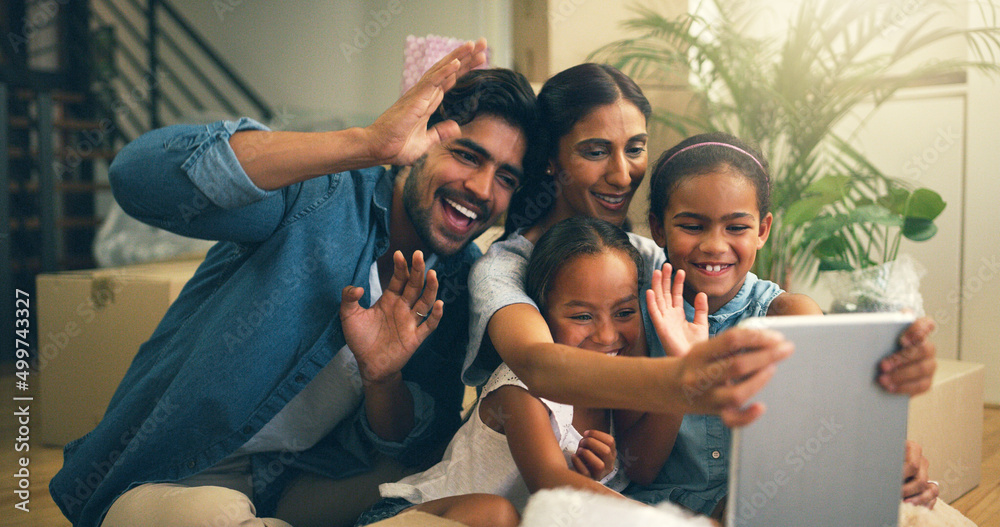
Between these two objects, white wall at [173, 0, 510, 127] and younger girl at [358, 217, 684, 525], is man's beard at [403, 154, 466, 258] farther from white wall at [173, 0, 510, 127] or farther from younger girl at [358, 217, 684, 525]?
white wall at [173, 0, 510, 127]

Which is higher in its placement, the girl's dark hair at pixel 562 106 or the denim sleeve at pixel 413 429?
the girl's dark hair at pixel 562 106

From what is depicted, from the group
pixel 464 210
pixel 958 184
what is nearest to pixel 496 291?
pixel 464 210

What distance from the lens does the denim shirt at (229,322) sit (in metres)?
1.21

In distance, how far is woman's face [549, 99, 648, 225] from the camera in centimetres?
146

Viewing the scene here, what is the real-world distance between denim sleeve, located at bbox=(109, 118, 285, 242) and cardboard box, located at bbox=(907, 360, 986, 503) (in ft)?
5.37

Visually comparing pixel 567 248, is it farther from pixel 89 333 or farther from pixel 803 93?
pixel 89 333

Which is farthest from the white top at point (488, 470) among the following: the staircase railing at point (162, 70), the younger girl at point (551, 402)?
the staircase railing at point (162, 70)

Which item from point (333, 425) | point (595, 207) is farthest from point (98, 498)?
point (595, 207)

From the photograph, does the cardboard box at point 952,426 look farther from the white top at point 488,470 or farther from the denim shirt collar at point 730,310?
the white top at point 488,470

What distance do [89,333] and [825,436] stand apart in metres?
2.25

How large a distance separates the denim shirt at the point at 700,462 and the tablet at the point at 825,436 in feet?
1.19

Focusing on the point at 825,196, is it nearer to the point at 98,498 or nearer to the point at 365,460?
the point at 365,460

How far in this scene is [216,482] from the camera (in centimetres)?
141

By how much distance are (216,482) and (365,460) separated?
0.28 meters
